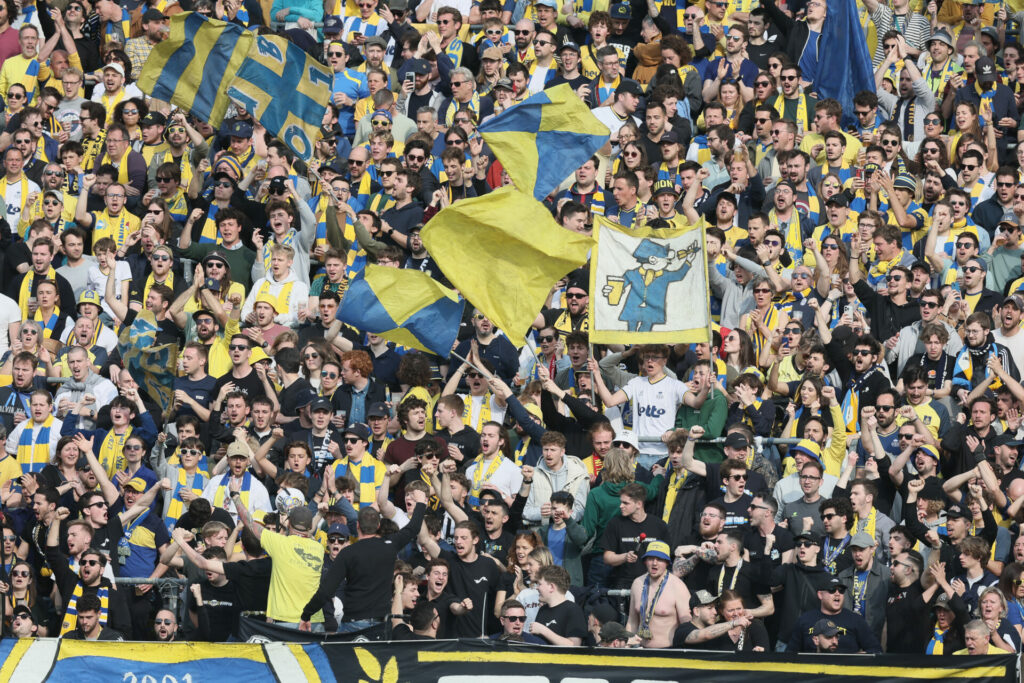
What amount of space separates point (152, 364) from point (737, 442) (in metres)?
5.69

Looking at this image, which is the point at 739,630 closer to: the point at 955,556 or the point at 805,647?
the point at 805,647

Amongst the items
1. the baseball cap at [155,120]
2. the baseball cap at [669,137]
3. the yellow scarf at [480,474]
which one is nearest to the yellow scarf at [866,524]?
the yellow scarf at [480,474]

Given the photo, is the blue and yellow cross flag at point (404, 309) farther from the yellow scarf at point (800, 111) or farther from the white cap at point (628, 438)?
the yellow scarf at point (800, 111)

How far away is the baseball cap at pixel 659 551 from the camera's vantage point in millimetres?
16922

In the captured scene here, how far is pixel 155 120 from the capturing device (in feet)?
79.0

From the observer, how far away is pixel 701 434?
18344 millimetres

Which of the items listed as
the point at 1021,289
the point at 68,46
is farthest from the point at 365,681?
the point at 68,46

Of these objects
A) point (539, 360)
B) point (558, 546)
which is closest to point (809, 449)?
point (558, 546)

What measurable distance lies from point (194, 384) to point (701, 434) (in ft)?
15.6

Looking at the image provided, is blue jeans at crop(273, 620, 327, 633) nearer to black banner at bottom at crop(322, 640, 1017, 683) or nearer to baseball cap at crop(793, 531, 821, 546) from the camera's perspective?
black banner at bottom at crop(322, 640, 1017, 683)

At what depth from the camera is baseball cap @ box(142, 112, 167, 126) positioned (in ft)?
78.7

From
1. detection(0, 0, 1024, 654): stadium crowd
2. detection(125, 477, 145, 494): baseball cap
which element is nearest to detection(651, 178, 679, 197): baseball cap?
detection(0, 0, 1024, 654): stadium crowd

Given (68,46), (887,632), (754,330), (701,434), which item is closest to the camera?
(887,632)

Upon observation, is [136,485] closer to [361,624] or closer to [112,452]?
[112,452]
